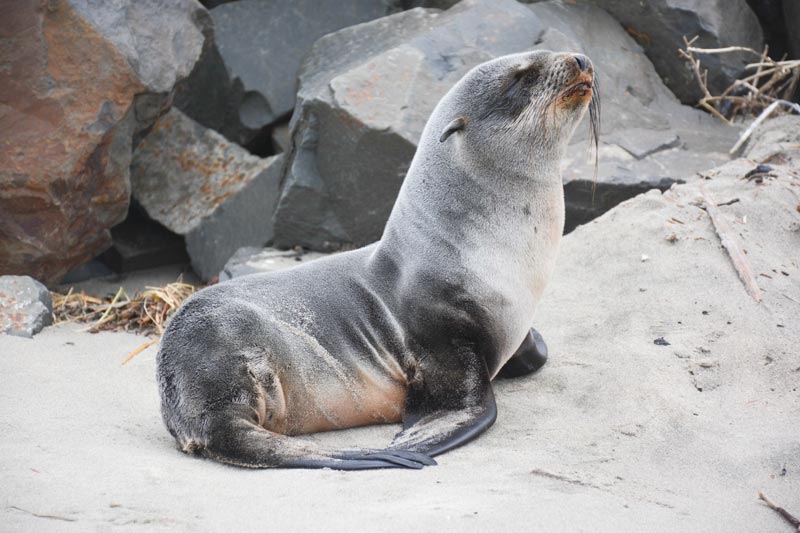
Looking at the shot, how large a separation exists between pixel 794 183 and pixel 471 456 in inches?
121

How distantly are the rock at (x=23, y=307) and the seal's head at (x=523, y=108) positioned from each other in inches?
98.6

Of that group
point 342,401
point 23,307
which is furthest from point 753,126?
point 23,307

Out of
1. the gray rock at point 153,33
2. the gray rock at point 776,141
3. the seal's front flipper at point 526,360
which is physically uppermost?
the gray rock at point 153,33

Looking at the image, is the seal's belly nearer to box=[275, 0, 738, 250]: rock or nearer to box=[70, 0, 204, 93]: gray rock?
box=[275, 0, 738, 250]: rock

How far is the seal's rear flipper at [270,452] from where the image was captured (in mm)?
3150

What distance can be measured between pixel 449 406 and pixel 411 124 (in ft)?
9.16

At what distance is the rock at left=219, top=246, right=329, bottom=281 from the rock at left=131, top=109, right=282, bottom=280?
0.82ft

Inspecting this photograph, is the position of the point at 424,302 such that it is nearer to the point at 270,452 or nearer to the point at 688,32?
the point at 270,452

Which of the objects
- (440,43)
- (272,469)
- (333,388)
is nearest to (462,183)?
(333,388)

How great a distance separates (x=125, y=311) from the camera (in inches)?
217

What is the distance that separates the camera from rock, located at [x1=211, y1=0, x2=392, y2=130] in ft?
24.1

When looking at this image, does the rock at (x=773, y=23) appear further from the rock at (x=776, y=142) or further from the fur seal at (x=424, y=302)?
the fur seal at (x=424, y=302)

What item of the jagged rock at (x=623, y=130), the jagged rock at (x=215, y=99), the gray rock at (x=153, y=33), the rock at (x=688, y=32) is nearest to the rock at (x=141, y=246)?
the jagged rock at (x=215, y=99)

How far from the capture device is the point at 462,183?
393cm
